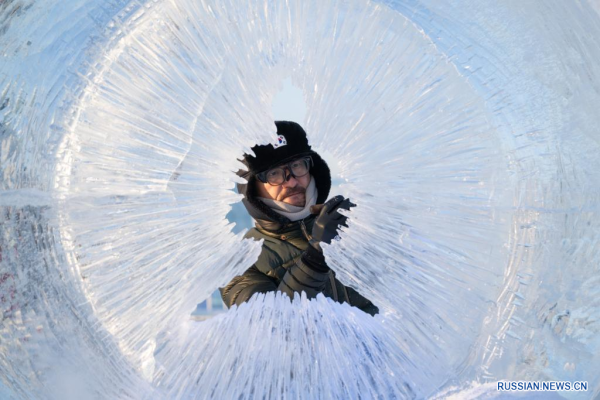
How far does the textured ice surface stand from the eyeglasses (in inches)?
39.0

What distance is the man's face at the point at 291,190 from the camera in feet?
8.59

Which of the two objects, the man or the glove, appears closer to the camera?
the glove

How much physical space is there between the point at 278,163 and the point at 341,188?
3.14ft

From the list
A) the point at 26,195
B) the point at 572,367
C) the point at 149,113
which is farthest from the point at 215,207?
the point at 572,367

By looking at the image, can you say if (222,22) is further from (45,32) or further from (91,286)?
(91,286)

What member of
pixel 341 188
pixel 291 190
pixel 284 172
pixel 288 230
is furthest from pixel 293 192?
pixel 341 188

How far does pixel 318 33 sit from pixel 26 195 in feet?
2.62

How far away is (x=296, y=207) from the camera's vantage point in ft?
8.70

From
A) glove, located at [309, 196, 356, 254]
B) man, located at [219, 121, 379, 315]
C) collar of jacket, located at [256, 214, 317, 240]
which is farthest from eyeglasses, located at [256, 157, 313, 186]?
glove, located at [309, 196, 356, 254]

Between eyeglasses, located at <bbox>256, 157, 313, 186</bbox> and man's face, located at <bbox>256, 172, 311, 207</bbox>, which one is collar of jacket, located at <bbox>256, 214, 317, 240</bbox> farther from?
eyeglasses, located at <bbox>256, 157, 313, 186</bbox>

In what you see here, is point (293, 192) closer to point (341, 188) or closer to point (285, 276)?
point (285, 276)

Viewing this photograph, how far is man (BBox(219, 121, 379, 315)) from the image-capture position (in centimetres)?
249

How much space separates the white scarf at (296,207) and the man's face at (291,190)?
0.05 feet

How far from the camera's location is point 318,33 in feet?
4.65
